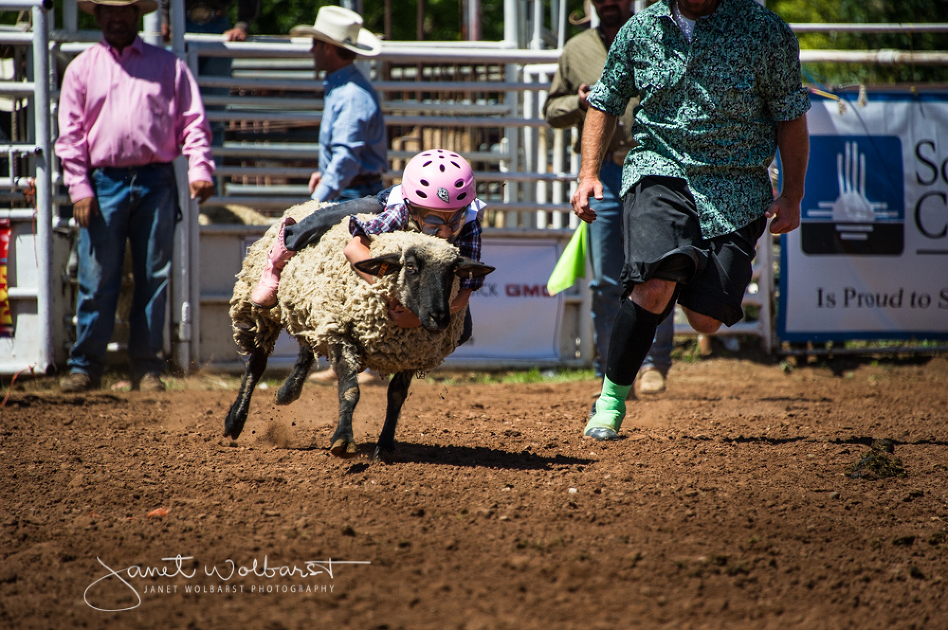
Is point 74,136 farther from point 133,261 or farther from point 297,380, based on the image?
point 297,380

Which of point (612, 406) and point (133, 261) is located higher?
point (133, 261)

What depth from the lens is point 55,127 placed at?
7.61 meters

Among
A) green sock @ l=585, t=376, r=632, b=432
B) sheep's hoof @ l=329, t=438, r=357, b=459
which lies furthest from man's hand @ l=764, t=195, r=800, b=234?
sheep's hoof @ l=329, t=438, r=357, b=459

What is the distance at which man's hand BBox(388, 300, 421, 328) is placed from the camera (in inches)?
171

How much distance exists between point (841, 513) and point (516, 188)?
6.12 m

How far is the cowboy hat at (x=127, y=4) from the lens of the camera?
21.7 feet

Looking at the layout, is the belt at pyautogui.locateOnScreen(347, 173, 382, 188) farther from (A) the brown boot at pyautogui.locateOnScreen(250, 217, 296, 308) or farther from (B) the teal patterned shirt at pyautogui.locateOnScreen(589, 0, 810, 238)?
(B) the teal patterned shirt at pyautogui.locateOnScreen(589, 0, 810, 238)

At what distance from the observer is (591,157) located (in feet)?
15.3

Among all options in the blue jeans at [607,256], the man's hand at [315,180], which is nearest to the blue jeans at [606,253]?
the blue jeans at [607,256]

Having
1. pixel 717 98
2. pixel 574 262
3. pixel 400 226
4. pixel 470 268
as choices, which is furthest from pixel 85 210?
pixel 717 98

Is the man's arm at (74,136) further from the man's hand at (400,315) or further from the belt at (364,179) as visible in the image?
the man's hand at (400,315)

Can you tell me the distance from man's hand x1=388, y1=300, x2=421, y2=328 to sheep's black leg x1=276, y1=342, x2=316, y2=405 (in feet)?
2.67

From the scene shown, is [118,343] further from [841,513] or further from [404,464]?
[841,513]

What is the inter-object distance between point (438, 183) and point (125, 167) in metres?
3.34
